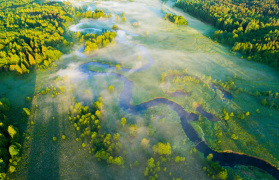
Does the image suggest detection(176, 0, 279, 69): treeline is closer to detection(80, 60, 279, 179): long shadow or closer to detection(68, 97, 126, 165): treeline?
detection(80, 60, 279, 179): long shadow

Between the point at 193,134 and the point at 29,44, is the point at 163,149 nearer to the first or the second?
the point at 193,134

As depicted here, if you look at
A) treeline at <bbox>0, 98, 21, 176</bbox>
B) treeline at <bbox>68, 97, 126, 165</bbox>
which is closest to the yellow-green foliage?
treeline at <bbox>68, 97, 126, 165</bbox>

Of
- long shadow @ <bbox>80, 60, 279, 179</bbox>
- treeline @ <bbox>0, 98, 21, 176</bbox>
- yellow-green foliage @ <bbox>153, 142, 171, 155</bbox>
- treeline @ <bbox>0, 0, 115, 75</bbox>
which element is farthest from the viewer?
treeline @ <bbox>0, 0, 115, 75</bbox>

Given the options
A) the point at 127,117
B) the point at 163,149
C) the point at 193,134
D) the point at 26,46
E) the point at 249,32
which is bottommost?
the point at 193,134

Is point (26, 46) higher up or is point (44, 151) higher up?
point (26, 46)

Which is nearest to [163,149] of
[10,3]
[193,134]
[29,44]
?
[193,134]

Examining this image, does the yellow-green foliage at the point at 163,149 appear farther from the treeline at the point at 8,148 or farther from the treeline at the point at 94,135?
the treeline at the point at 8,148

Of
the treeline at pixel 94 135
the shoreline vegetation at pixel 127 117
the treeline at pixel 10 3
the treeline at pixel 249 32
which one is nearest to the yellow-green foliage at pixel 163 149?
the shoreline vegetation at pixel 127 117

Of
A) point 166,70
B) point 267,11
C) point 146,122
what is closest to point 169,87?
point 166,70
